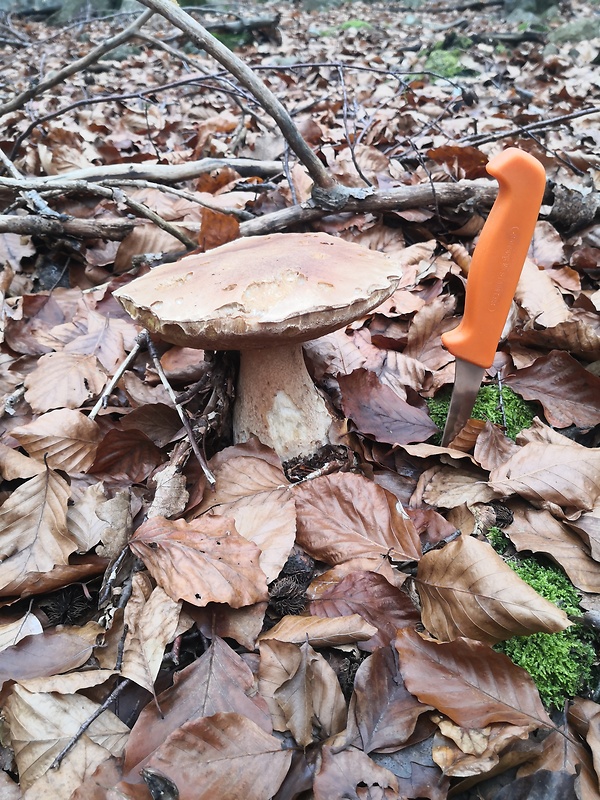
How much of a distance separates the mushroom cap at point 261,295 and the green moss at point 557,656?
0.83 meters

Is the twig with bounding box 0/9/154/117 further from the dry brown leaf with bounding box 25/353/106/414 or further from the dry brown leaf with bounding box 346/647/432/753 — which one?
the dry brown leaf with bounding box 346/647/432/753

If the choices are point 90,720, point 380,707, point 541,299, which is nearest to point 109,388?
point 90,720

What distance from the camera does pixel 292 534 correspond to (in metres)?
1.31

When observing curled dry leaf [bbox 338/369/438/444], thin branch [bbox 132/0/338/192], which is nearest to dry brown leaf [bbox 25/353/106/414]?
curled dry leaf [bbox 338/369/438/444]

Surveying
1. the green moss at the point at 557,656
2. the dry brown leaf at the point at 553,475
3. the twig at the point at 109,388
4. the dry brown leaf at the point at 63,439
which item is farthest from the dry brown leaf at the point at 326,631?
the twig at the point at 109,388

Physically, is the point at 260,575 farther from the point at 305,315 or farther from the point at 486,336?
the point at 486,336

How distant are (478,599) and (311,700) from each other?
403 millimetres

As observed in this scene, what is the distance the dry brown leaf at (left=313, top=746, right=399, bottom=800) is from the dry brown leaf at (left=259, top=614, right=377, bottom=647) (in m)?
0.20

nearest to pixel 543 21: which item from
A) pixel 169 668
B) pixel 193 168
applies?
pixel 193 168

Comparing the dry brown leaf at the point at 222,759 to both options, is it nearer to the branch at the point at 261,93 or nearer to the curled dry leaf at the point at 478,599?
the curled dry leaf at the point at 478,599

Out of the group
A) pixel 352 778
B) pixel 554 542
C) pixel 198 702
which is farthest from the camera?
pixel 554 542

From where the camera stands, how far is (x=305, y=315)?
3.95 feet

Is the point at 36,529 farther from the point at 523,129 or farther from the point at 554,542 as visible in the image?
the point at 523,129

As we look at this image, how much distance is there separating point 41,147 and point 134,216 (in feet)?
2.85
